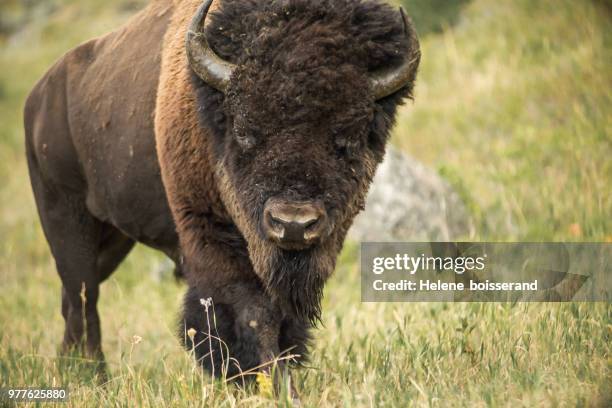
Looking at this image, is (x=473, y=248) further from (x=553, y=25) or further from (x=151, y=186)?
(x=553, y=25)

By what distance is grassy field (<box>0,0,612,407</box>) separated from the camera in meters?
3.96

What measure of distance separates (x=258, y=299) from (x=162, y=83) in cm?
147

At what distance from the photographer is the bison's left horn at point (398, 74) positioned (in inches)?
158

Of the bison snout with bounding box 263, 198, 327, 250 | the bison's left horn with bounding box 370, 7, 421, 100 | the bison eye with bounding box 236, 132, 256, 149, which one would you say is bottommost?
the bison snout with bounding box 263, 198, 327, 250

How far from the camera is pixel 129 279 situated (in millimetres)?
9922

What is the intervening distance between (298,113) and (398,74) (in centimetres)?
61

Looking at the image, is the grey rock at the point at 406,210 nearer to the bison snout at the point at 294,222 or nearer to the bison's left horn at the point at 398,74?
the bison's left horn at the point at 398,74


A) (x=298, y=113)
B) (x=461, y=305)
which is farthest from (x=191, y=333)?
(x=461, y=305)

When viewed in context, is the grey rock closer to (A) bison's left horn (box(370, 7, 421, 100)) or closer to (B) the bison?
(B) the bison

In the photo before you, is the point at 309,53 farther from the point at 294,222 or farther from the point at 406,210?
the point at 406,210

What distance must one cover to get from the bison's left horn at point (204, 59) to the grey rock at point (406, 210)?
4435 millimetres

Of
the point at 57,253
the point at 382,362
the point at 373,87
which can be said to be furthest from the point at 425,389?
the point at 57,253

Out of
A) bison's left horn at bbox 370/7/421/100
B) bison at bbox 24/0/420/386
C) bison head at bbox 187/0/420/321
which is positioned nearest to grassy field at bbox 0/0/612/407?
bison at bbox 24/0/420/386

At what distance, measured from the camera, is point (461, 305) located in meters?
5.49
